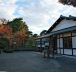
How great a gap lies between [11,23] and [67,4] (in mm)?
37068

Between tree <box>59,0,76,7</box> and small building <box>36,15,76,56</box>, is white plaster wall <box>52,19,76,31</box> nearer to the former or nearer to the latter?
small building <box>36,15,76,56</box>

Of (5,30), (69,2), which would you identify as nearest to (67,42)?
(69,2)

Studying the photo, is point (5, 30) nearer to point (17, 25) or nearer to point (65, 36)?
point (17, 25)

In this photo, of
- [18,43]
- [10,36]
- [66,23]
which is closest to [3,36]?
[10,36]

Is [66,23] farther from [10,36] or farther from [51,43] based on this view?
[10,36]

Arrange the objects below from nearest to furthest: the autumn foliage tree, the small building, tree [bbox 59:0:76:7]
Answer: tree [bbox 59:0:76:7] → the small building → the autumn foliage tree

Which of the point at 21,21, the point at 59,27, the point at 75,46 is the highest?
the point at 21,21

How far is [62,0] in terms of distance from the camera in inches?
602

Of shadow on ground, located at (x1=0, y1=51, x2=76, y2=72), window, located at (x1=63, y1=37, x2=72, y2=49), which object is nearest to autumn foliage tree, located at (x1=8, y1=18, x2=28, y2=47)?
window, located at (x1=63, y1=37, x2=72, y2=49)

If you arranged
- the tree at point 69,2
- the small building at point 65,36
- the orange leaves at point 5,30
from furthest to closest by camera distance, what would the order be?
the orange leaves at point 5,30, the small building at point 65,36, the tree at point 69,2

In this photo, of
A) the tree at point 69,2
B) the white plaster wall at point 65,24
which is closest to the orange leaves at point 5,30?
the white plaster wall at point 65,24

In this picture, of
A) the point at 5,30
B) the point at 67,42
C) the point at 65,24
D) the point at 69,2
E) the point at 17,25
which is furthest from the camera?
the point at 17,25

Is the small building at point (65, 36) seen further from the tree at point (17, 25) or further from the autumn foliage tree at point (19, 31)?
the tree at point (17, 25)

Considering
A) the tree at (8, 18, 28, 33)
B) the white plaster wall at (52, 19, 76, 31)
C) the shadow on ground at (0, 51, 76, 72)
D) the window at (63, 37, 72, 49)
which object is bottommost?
the shadow on ground at (0, 51, 76, 72)
